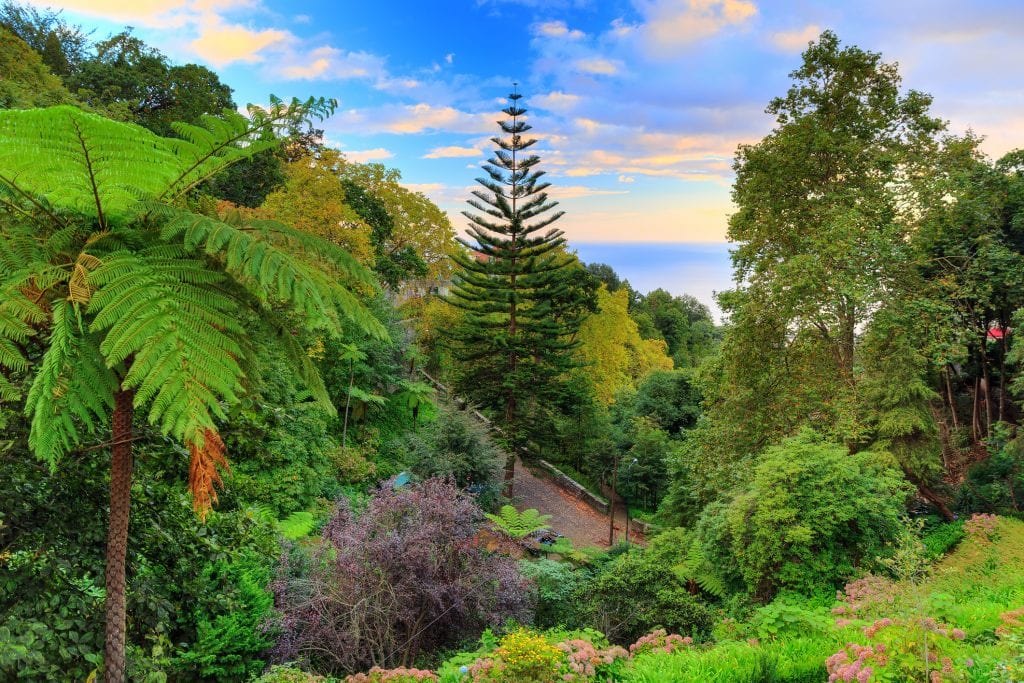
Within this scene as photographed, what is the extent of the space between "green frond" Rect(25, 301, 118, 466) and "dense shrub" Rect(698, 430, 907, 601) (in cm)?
718

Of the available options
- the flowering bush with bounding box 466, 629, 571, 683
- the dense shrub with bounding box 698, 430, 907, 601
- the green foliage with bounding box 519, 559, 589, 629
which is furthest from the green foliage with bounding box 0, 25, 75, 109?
the dense shrub with bounding box 698, 430, 907, 601

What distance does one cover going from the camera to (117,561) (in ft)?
9.85

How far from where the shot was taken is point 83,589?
369cm

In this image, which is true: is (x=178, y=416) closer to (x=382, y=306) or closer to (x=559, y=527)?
(x=382, y=306)

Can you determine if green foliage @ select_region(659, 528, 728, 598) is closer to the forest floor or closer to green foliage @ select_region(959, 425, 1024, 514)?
green foliage @ select_region(959, 425, 1024, 514)

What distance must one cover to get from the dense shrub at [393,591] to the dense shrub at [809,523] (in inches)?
118

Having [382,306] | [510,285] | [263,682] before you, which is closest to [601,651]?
[263,682]

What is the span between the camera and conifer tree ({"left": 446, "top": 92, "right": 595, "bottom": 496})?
18.1 metres

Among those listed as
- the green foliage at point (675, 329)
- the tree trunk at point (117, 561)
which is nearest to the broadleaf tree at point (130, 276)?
the tree trunk at point (117, 561)

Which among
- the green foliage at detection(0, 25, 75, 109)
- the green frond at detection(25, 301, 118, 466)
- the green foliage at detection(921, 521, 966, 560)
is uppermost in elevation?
the green foliage at detection(0, 25, 75, 109)

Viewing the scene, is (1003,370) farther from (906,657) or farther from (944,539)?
(906,657)

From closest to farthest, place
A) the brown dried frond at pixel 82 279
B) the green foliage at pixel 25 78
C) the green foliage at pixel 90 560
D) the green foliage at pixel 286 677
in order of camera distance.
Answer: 1. the brown dried frond at pixel 82 279
2. the green foliage at pixel 90 560
3. the green foliage at pixel 286 677
4. the green foliage at pixel 25 78

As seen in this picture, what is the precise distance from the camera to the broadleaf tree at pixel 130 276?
2258mm

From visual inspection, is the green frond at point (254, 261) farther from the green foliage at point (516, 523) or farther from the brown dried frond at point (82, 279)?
the green foliage at point (516, 523)
